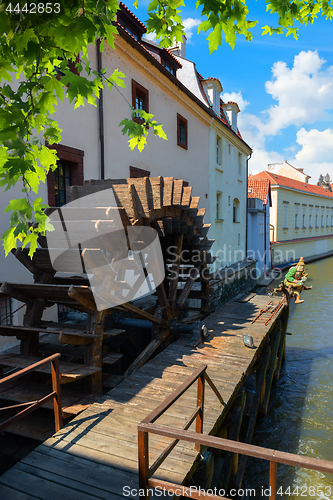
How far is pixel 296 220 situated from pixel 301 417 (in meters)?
26.1

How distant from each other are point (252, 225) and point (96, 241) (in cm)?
1835

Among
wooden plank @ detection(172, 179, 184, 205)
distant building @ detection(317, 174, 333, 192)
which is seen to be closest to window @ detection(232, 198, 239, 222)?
wooden plank @ detection(172, 179, 184, 205)

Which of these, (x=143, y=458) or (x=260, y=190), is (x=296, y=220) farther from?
(x=143, y=458)

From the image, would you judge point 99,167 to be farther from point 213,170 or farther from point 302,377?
point 213,170

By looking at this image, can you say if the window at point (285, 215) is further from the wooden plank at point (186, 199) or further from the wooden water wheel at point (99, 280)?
the wooden plank at point (186, 199)

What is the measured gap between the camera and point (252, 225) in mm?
22062

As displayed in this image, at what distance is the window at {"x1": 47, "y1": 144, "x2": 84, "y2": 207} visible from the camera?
7227 mm

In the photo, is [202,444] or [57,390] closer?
[202,444]

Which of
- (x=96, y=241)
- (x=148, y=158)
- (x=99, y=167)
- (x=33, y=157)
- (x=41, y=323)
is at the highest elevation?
(x=148, y=158)

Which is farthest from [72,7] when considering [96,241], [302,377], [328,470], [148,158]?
[302,377]

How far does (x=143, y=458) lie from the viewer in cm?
253

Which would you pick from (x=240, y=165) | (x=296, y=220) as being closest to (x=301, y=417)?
(x=240, y=165)

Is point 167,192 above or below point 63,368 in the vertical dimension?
above

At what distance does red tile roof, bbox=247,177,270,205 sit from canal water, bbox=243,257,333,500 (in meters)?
12.0
